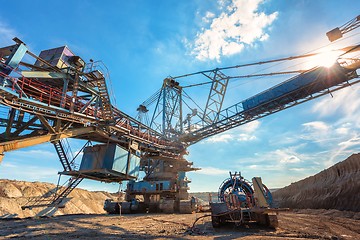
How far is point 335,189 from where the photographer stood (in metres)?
19.2

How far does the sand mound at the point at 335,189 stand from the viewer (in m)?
16.5

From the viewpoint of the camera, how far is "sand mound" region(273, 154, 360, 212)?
16.5 meters

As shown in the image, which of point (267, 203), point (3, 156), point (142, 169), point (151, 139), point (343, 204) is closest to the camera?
point (267, 203)

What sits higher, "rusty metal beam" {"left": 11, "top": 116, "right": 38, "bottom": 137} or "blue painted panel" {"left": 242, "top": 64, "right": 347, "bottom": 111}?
"blue painted panel" {"left": 242, "top": 64, "right": 347, "bottom": 111}

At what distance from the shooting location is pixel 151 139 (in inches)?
936

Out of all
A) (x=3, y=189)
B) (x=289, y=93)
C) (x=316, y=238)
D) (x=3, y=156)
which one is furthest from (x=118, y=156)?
(x=3, y=189)

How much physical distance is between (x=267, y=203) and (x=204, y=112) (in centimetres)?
1812

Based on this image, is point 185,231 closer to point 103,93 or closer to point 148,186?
point 103,93

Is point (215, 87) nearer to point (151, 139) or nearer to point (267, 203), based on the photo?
point (151, 139)

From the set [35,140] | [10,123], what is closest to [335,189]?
[35,140]

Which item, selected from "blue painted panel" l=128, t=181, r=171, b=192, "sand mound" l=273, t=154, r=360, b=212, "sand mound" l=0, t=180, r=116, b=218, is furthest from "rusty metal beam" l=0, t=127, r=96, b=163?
"sand mound" l=273, t=154, r=360, b=212

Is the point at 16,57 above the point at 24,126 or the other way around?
above

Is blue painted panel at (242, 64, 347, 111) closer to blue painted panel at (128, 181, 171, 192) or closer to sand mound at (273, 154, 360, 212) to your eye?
sand mound at (273, 154, 360, 212)

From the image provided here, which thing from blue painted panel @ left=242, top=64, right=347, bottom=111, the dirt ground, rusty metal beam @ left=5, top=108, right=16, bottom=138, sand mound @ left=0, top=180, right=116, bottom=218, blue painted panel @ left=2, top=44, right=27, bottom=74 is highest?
blue painted panel @ left=242, top=64, right=347, bottom=111
